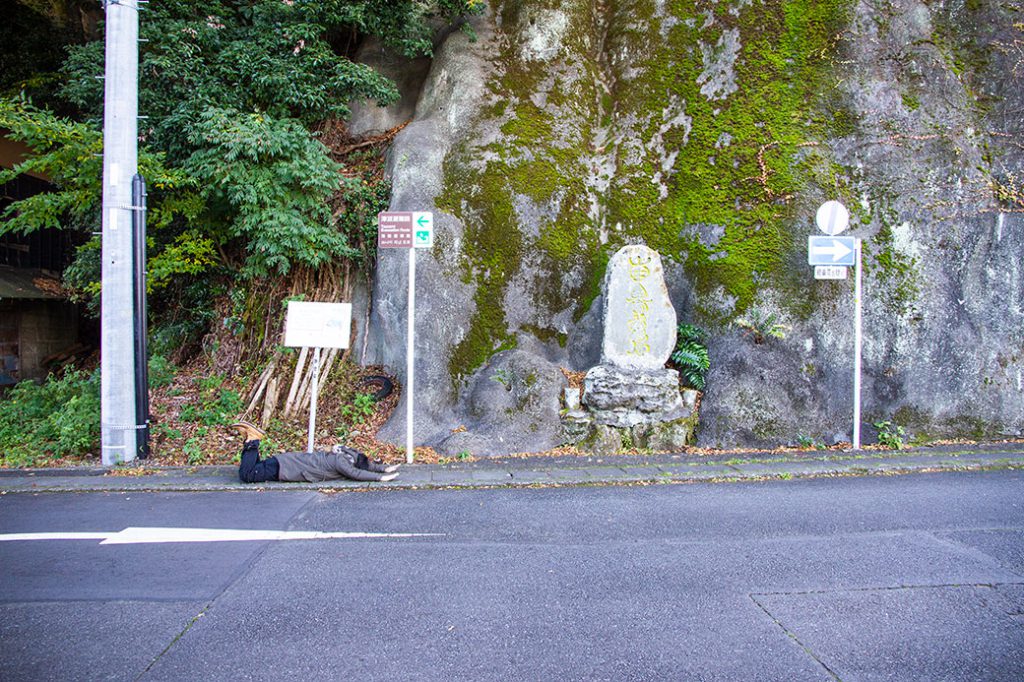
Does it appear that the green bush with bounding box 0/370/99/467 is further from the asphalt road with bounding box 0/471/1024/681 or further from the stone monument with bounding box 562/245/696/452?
the stone monument with bounding box 562/245/696/452

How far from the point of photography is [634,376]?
881 cm

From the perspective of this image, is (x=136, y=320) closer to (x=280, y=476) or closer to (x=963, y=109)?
(x=280, y=476)

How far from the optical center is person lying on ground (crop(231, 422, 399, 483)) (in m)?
7.20

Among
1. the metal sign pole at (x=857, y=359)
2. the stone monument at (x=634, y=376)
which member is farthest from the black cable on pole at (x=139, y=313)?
the metal sign pole at (x=857, y=359)

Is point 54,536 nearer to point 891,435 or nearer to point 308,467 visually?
point 308,467

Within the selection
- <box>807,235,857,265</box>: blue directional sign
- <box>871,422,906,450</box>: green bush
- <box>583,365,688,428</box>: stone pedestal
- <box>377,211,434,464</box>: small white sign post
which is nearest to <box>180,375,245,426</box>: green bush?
<box>377,211,434,464</box>: small white sign post

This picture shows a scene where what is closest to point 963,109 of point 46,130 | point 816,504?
point 816,504

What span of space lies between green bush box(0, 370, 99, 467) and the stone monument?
23.3 feet

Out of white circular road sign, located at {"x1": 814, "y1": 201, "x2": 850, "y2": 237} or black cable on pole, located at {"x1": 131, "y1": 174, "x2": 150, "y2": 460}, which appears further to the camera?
white circular road sign, located at {"x1": 814, "y1": 201, "x2": 850, "y2": 237}

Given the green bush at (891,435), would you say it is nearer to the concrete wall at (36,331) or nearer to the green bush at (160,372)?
the green bush at (160,372)

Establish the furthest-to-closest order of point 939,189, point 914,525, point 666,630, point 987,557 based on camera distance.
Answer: point 939,189 → point 914,525 → point 987,557 → point 666,630

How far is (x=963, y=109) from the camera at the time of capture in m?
10.4

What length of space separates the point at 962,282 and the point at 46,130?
14.2 meters

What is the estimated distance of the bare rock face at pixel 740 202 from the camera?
9.20 m
